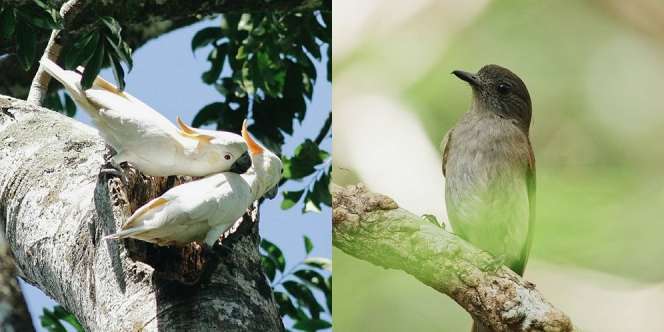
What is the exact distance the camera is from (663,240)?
1661 mm

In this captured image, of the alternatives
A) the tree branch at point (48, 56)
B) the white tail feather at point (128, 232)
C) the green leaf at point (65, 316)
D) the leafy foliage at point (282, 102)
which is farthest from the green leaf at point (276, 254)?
the white tail feather at point (128, 232)

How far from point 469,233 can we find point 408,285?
15cm

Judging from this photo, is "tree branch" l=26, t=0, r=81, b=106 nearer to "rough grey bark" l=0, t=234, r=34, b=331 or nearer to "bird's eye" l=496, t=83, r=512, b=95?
"rough grey bark" l=0, t=234, r=34, b=331

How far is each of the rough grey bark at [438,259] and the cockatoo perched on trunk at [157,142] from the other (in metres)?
0.22

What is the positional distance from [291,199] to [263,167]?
144 cm

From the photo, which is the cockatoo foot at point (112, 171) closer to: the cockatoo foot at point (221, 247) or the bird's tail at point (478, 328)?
the cockatoo foot at point (221, 247)

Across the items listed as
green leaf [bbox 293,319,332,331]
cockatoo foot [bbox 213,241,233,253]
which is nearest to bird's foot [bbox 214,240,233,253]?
cockatoo foot [bbox 213,241,233,253]

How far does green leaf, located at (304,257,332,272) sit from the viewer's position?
3.42 m

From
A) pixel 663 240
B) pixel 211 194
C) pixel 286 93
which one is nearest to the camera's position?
pixel 663 240

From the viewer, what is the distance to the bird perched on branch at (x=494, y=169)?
71.4 inches

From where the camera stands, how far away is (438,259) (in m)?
1.83

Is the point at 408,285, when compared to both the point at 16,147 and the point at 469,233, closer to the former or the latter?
the point at 469,233

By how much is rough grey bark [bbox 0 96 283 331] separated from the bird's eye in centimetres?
54

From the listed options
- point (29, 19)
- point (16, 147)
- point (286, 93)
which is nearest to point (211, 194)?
point (16, 147)
